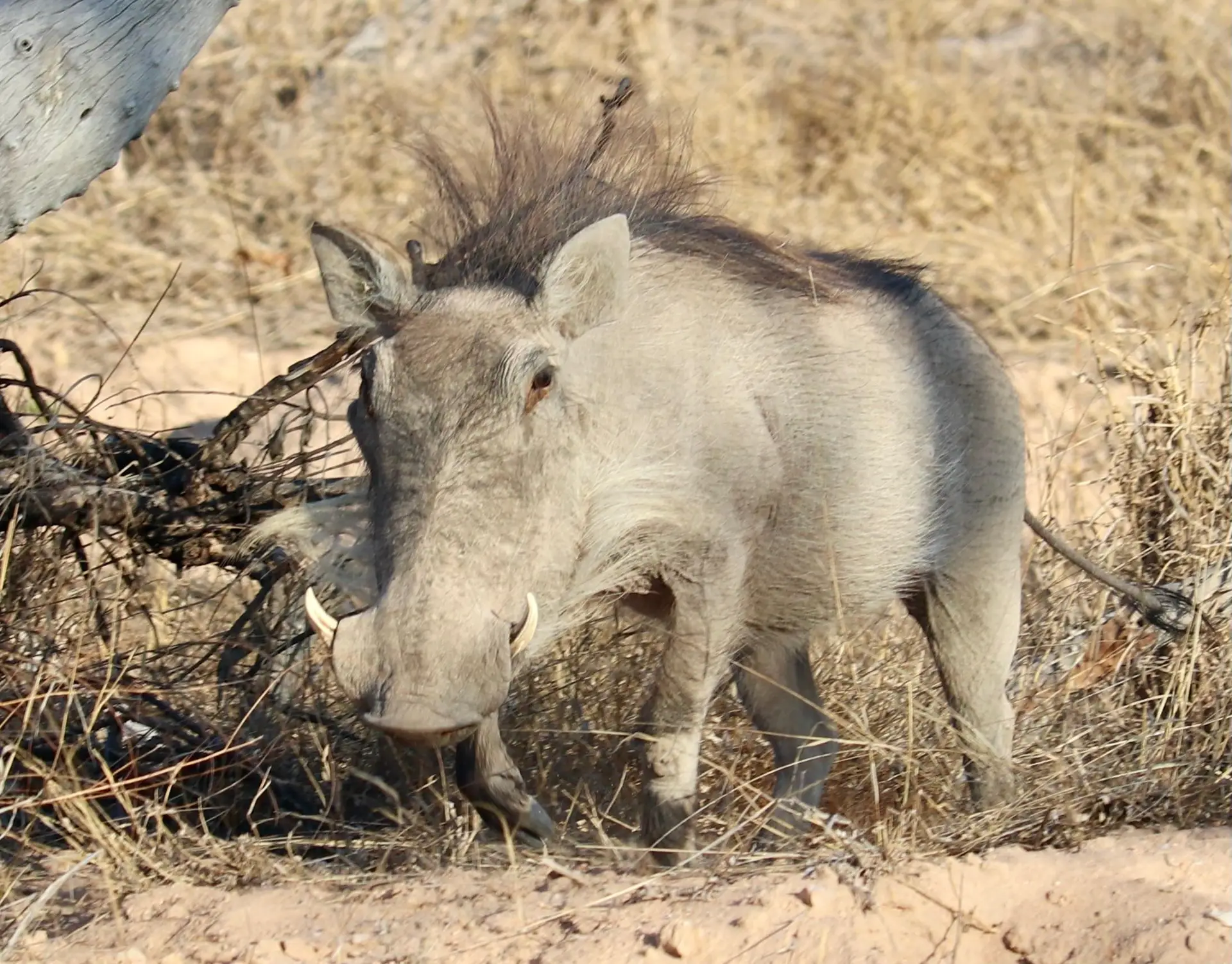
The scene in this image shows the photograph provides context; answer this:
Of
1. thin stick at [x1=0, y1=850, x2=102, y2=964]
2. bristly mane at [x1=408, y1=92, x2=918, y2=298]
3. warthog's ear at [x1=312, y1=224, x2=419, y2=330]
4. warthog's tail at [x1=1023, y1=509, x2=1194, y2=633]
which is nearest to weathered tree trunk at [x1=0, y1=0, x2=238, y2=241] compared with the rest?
warthog's ear at [x1=312, y1=224, x2=419, y2=330]

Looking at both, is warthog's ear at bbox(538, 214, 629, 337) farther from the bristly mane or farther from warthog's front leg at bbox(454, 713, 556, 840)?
warthog's front leg at bbox(454, 713, 556, 840)

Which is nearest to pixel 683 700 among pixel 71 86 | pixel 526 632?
pixel 526 632

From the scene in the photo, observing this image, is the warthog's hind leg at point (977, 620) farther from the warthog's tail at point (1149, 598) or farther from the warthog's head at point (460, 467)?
the warthog's head at point (460, 467)

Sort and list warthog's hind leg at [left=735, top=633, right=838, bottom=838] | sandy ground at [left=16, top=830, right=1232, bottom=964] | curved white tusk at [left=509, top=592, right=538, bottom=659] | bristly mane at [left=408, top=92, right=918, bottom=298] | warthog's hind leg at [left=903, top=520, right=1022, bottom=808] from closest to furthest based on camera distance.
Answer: sandy ground at [left=16, top=830, right=1232, bottom=964]
curved white tusk at [left=509, top=592, right=538, bottom=659]
bristly mane at [left=408, top=92, right=918, bottom=298]
warthog's hind leg at [left=735, top=633, right=838, bottom=838]
warthog's hind leg at [left=903, top=520, right=1022, bottom=808]

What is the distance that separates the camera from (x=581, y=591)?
2.96m

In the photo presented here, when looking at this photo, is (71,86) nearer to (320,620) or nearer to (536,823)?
(320,620)

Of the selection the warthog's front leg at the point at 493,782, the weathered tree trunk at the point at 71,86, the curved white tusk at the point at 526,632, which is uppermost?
the weathered tree trunk at the point at 71,86

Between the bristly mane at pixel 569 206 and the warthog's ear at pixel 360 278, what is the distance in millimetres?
110

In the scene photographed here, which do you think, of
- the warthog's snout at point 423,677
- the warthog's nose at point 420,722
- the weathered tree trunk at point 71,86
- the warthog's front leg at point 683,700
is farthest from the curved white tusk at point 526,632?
the weathered tree trunk at point 71,86

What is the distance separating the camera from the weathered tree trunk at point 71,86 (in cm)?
286

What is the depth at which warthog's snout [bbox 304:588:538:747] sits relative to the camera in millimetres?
2512

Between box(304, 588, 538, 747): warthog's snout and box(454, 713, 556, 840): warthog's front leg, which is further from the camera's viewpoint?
box(454, 713, 556, 840): warthog's front leg

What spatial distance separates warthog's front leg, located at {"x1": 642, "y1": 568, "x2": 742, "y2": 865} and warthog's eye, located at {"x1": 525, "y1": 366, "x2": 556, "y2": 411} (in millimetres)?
438

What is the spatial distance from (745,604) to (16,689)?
1.36 meters
